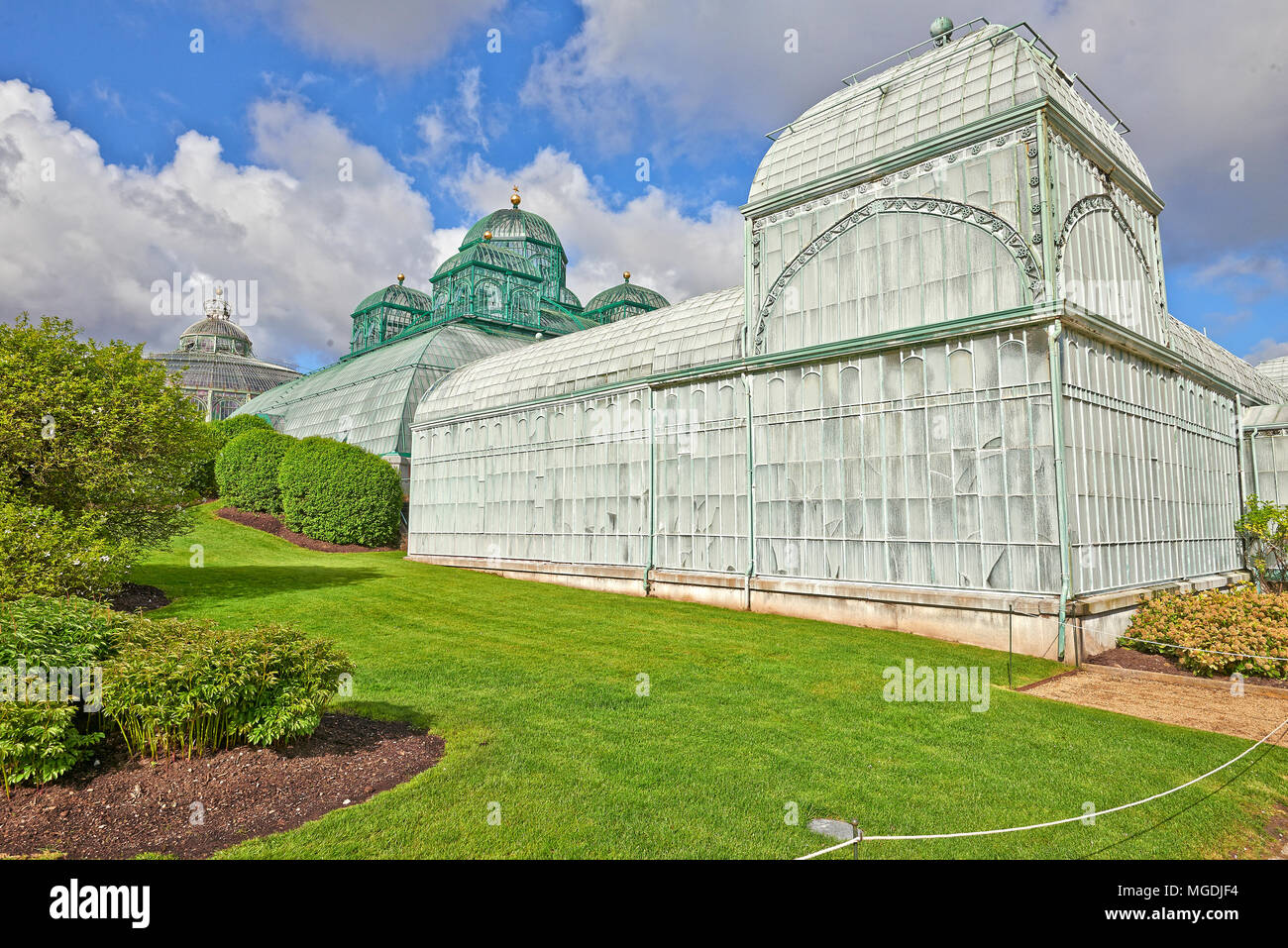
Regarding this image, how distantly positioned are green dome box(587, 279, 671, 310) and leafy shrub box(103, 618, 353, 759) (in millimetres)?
57569

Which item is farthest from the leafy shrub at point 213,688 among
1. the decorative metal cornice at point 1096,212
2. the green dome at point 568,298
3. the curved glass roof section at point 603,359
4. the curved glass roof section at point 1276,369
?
the green dome at point 568,298

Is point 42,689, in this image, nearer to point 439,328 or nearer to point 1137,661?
point 1137,661

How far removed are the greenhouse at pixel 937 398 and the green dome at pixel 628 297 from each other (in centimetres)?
4067

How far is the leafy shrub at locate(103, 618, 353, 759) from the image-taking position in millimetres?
6469

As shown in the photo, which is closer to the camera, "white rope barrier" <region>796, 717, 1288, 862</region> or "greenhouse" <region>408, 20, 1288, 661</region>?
"white rope barrier" <region>796, 717, 1288, 862</region>

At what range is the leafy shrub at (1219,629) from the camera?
41.3 feet

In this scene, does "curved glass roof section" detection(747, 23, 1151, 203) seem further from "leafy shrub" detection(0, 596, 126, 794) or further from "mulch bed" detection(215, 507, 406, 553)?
"mulch bed" detection(215, 507, 406, 553)

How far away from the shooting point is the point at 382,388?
3956cm

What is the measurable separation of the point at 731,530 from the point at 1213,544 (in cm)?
1355

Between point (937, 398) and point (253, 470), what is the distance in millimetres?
33218

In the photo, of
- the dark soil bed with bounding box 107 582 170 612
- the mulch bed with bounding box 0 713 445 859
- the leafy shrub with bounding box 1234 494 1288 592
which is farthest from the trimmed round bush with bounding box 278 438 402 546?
the leafy shrub with bounding box 1234 494 1288 592

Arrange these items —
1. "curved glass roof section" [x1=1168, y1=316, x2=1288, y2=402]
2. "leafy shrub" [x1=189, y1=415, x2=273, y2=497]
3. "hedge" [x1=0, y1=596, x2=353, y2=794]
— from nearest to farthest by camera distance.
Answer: "hedge" [x1=0, y1=596, x2=353, y2=794]
"curved glass roof section" [x1=1168, y1=316, x2=1288, y2=402]
"leafy shrub" [x1=189, y1=415, x2=273, y2=497]
